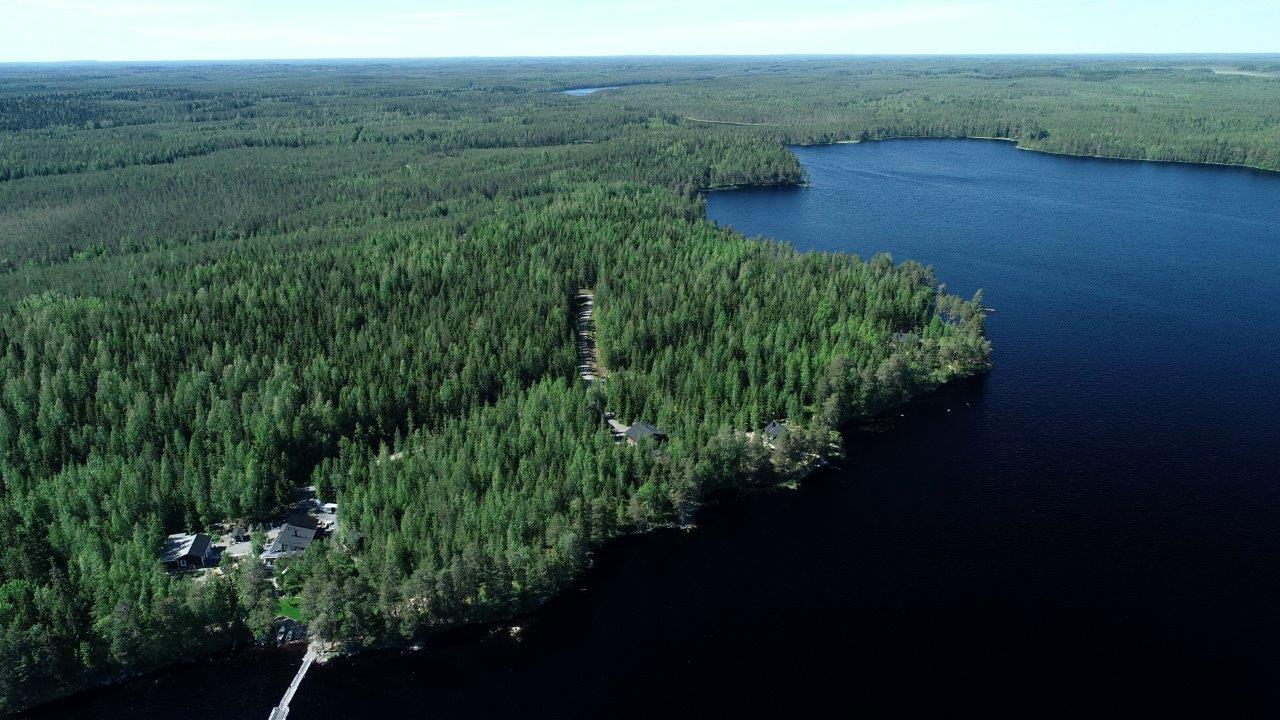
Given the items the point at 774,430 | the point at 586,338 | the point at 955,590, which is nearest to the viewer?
the point at 955,590

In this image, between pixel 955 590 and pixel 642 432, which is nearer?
pixel 955 590

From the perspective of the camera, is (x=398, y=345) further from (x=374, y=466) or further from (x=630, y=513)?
(x=630, y=513)

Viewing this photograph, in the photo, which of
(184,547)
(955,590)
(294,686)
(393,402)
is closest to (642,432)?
(393,402)

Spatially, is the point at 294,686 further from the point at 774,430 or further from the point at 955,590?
the point at 955,590

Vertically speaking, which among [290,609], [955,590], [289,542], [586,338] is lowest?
[955,590]

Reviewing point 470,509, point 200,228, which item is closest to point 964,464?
point 470,509

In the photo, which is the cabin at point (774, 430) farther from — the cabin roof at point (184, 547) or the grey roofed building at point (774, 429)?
the cabin roof at point (184, 547)

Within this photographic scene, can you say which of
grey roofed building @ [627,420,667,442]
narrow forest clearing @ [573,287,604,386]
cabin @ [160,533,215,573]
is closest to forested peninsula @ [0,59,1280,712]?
grey roofed building @ [627,420,667,442]
